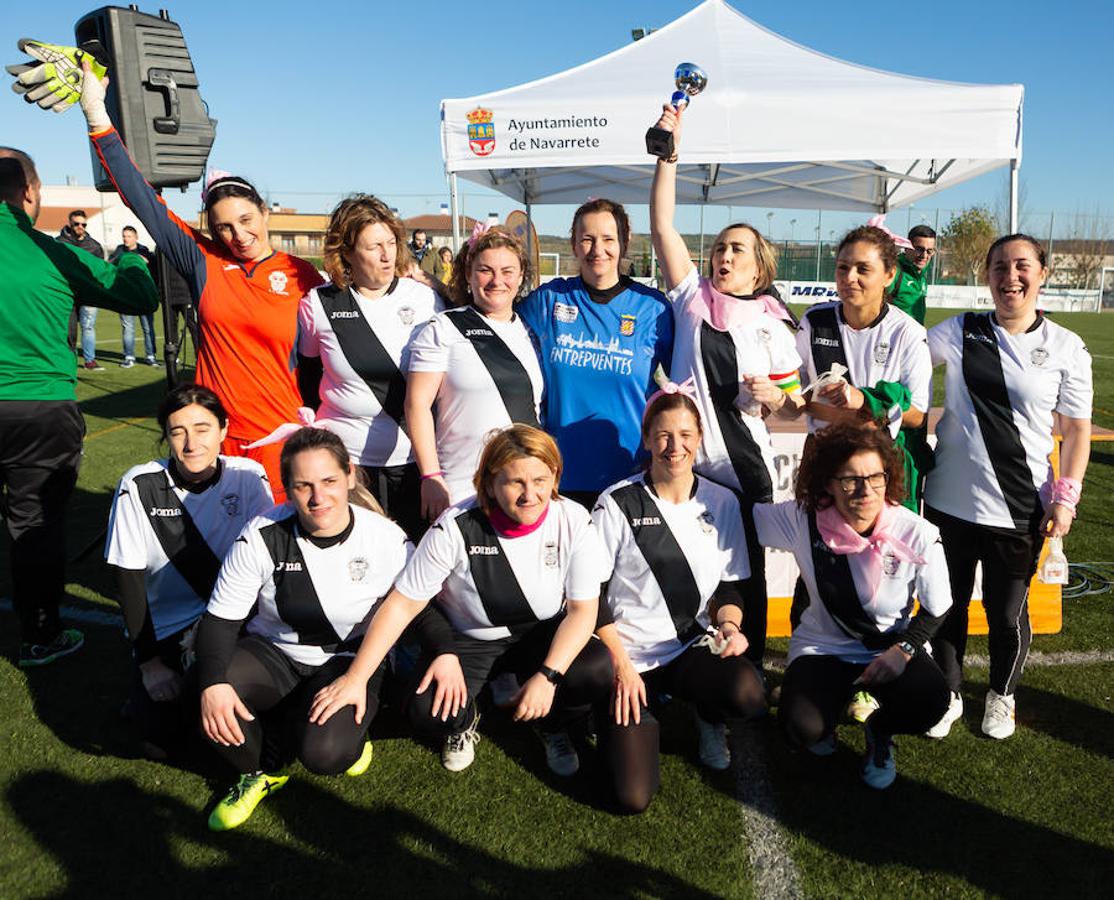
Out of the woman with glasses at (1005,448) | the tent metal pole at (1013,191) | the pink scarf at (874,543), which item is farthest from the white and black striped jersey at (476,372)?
the tent metal pole at (1013,191)

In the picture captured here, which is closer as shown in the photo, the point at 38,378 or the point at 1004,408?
the point at 1004,408

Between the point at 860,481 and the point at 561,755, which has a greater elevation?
the point at 860,481

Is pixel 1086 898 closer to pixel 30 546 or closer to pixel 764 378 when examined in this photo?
pixel 764 378

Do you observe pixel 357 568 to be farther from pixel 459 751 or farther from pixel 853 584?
pixel 853 584

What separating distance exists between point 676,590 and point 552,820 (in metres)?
0.87

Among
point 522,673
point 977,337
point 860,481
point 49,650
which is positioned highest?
point 977,337

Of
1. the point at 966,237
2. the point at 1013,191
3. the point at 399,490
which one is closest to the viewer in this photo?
the point at 399,490

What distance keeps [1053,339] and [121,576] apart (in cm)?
343

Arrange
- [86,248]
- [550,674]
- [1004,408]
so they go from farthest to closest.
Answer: [86,248] → [1004,408] → [550,674]

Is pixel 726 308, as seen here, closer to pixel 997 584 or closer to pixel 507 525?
pixel 507 525

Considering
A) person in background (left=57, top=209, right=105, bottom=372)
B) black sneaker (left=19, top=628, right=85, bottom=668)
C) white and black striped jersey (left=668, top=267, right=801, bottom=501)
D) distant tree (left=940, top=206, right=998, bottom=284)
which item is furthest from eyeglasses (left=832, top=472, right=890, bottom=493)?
distant tree (left=940, top=206, right=998, bottom=284)

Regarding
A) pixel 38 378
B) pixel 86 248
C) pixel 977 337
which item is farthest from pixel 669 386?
pixel 86 248

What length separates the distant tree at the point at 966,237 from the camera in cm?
4156

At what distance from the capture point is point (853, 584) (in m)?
2.77
